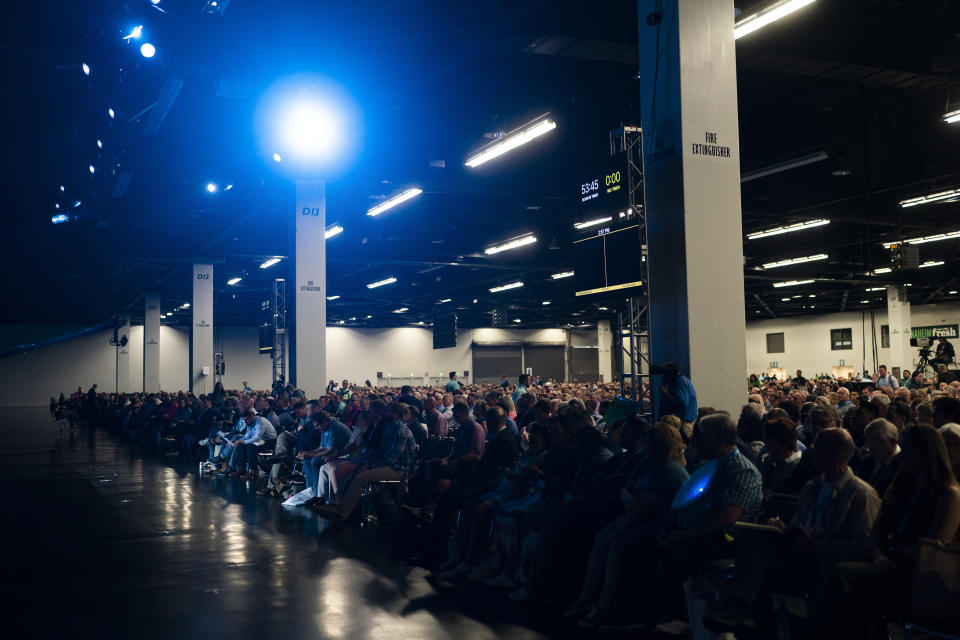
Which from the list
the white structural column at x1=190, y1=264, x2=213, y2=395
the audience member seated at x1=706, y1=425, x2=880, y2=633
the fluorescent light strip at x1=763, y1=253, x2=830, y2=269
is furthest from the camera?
the white structural column at x1=190, y1=264, x2=213, y2=395

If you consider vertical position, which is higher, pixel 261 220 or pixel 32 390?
pixel 261 220

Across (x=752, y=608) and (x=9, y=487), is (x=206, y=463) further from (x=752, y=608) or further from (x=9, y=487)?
(x=752, y=608)

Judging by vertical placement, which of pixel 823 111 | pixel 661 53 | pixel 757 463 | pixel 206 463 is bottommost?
pixel 206 463

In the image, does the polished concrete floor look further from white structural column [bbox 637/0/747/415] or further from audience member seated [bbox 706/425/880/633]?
white structural column [bbox 637/0/747/415]

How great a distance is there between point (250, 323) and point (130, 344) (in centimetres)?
740

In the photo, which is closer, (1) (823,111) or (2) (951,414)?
(2) (951,414)

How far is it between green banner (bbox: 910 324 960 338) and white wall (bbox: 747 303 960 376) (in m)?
0.25

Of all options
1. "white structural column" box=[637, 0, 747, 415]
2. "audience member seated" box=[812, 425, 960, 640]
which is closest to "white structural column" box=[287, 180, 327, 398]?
"white structural column" box=[637, 0, 747, 415]

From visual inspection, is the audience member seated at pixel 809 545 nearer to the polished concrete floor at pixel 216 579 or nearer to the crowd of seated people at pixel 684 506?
the crowd of seated people at pixel 684 506

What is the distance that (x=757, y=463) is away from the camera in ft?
17.0

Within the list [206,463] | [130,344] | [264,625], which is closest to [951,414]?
[264,625]

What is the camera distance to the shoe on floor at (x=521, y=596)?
16.3ft

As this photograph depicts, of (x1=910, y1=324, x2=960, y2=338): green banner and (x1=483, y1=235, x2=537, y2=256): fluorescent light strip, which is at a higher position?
(x1=483, y1=235, x2=537, y2=256): fluorescent light strip

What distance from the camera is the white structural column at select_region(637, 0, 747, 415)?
6.16 m
